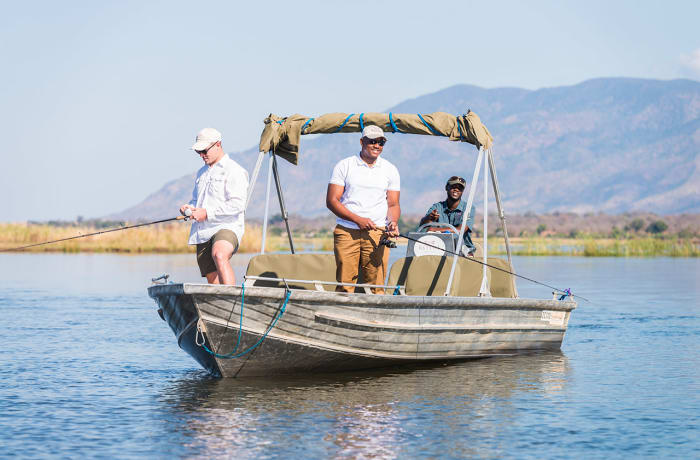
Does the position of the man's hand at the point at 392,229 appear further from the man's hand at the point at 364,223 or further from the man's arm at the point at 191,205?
the man's arm at the point at 191,205

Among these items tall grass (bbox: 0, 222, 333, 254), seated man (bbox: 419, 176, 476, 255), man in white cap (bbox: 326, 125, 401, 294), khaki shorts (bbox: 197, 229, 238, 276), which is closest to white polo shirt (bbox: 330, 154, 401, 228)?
man in white cap (bbox: 326, 125, 401, 294)

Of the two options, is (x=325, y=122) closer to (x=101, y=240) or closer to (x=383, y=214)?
(x=383, y=214)

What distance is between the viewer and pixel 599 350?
14297 millimetres

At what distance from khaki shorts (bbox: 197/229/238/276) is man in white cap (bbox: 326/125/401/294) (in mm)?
1062

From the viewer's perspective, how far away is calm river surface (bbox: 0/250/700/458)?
8062mm

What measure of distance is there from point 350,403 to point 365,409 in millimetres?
313

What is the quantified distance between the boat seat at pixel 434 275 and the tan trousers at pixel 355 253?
67cm

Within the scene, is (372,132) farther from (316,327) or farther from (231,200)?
(316,327)

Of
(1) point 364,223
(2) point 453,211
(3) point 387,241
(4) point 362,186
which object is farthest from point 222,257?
(2) point 453,211

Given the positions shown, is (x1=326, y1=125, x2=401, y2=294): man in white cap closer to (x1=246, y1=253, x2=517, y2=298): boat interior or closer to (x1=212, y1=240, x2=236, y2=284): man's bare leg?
(x1=246, y1=253, x2=517, y2=298): boat interior

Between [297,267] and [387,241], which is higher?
[387,241]

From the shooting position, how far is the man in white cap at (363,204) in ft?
35.6

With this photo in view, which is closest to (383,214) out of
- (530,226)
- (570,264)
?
(570,264)

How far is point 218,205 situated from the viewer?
401 inches
